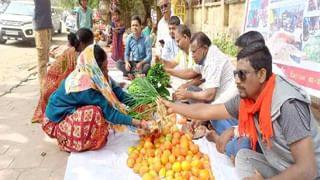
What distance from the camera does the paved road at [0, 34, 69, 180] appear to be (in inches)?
135

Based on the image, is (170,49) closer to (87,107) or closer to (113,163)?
(87,107)

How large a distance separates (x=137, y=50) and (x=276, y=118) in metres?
5.14

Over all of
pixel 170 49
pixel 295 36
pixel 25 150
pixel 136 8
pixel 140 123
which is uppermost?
pixel 136 8

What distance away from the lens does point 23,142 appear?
4168 millimetres

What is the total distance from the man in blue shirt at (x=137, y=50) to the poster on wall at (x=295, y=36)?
2.89 m

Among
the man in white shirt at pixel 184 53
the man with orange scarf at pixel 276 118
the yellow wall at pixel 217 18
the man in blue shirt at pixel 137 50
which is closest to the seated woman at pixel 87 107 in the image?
the man in white shirt at pixel 184 53

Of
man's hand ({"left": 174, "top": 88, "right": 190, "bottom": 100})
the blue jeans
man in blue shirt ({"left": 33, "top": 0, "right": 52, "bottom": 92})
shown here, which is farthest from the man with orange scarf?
man in blue shirt ({"left": 33, "top": 0, "right": 52, "bottom": 92})

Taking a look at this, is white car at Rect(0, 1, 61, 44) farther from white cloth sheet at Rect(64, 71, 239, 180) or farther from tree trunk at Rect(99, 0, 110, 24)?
white cloth sheet at Rect(64, 71, 239, 180)

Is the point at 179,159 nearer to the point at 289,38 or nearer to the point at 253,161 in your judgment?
the point at 253,161

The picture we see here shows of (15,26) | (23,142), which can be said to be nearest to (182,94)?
(23,142)

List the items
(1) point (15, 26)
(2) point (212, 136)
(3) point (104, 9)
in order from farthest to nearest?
(3) point (104, 9) < (1) point (15, 26) < (2) point (212, 136)

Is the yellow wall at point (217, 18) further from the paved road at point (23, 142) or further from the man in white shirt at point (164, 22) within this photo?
the paved road at point (23, 142)

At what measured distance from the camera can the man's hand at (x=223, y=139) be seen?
128 inches

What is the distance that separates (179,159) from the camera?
307cm
